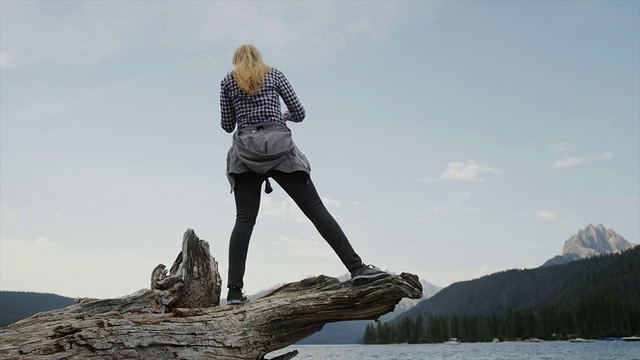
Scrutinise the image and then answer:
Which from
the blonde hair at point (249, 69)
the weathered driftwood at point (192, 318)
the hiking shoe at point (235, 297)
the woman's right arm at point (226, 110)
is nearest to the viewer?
the weathered driftwood at point (192, 318)

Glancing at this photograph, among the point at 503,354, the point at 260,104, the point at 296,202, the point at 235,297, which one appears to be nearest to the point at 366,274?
the point at 296,202

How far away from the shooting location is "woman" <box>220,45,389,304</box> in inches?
298

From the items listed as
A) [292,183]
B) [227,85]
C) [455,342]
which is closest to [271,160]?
[292,183]

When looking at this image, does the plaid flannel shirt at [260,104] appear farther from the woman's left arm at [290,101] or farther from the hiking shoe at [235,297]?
the hiking shoe at [235,297]

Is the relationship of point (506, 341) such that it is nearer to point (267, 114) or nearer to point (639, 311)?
point (639, 311)

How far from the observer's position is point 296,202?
780cm

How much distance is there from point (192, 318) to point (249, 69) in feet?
12.1

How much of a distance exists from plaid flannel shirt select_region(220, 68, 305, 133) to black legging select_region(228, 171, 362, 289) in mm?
839

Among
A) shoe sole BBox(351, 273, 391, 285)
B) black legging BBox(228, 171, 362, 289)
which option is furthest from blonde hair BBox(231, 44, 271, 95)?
shoe sole BBox(351, 273, 391, 285)

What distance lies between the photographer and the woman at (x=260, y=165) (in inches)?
298

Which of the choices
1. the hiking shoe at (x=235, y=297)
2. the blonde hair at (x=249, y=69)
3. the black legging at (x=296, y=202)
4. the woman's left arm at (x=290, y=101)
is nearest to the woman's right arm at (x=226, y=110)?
the blonde hair at (x=249, y=69)

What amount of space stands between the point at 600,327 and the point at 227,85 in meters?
197

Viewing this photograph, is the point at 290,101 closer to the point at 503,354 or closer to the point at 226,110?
the point at 226,110

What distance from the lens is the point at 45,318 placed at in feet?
25.7
